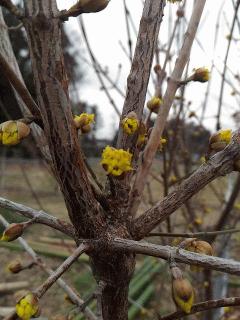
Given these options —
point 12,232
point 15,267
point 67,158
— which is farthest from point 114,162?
point 15,267

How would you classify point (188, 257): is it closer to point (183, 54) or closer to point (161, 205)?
point (161, 205)

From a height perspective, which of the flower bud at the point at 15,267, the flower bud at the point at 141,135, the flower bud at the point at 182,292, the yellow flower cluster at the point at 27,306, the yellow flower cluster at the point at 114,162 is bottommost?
the yellow flower cluster at the point at 27,306

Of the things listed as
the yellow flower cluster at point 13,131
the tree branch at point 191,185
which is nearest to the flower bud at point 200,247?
the tree branch at point 191,185

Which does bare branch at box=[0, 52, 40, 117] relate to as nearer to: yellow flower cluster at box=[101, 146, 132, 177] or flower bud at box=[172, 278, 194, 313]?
yellow flower cluster at box=[101, 146, 132, 177]

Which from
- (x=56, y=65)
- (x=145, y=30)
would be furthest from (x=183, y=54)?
(x=56, y=65)

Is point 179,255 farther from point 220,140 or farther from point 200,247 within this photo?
point 220,140

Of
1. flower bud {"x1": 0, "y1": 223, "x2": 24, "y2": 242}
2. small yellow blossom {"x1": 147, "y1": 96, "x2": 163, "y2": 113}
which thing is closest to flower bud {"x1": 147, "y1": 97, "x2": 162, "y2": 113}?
small yellow blossom {"x1": 147, "y1": 96, "x2": 163, "y2": 113}

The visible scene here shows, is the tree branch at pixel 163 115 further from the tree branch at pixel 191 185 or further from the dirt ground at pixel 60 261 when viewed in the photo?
the dirt ground at pixel 60 261
